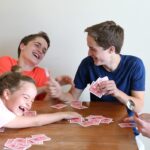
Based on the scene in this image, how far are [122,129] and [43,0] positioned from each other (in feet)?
4.55

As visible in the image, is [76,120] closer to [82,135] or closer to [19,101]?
[82,135]

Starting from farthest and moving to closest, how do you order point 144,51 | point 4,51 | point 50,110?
point 4,51
point 144,51
point 50,110

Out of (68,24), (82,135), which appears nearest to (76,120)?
(82,135)

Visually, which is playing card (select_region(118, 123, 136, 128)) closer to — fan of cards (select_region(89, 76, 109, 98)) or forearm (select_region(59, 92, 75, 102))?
fan of cards (select_region(89, 76, 109, 98))

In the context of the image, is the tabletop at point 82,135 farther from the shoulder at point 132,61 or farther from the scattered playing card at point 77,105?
the shoulder at point 132,61

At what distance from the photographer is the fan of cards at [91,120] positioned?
1.46 meters

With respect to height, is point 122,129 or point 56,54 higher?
point 56,54

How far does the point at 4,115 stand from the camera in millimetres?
1354

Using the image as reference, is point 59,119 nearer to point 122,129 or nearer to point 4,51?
point 122,129

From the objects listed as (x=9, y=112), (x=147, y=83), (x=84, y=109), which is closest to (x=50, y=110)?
(x=84, y=109)

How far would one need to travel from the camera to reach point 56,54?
8.04ft

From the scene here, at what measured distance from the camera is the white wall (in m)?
2.29

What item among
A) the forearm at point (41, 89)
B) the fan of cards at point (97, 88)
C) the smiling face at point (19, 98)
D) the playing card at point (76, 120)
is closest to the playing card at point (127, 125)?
the playing card at point (76, 120)

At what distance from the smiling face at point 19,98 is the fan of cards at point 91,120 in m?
0.25
